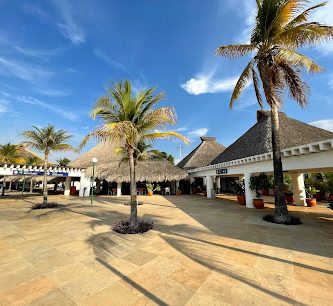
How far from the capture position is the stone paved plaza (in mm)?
3617

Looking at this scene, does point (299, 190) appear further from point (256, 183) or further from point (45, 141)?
point (45, 141)

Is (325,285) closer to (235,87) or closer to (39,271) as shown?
(39,271)

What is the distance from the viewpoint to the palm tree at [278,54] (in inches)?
340

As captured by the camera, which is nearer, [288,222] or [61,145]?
[288,222]

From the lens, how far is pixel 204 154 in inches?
1238

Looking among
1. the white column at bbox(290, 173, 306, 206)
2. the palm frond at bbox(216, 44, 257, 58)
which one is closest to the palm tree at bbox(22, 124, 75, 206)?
the palm frond at bbox(216, 44, 257, 58)

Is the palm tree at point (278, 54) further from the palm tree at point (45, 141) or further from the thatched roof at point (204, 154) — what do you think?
the thatched roof at point (204, 154)

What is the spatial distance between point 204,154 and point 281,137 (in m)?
15.1

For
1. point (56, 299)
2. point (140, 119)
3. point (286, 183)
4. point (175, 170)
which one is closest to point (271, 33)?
point (140, 119)

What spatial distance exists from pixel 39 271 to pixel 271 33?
12405 millimetres

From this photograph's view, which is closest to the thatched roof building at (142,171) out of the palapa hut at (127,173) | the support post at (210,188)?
the palapa hut at (127,173)

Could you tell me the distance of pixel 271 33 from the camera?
372 inches

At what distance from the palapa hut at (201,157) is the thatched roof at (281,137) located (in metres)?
7.51

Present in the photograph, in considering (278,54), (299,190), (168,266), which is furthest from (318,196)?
(168,266)
